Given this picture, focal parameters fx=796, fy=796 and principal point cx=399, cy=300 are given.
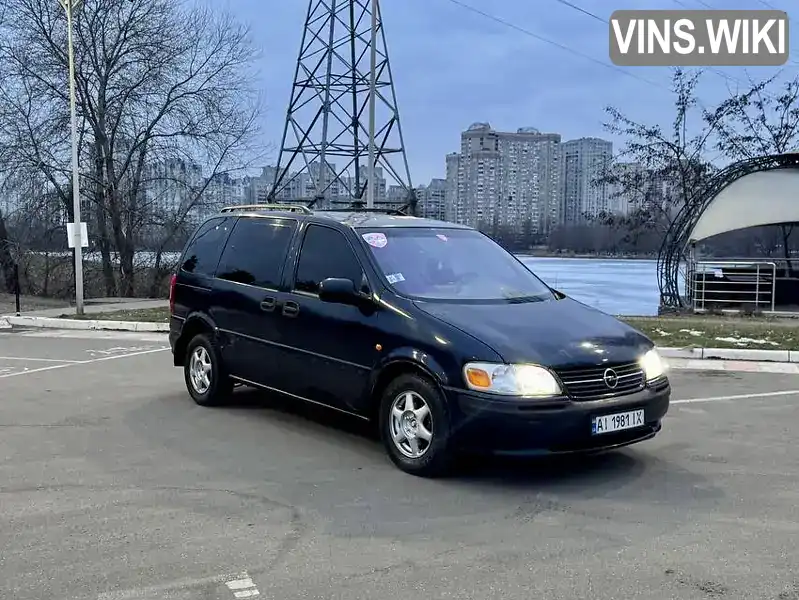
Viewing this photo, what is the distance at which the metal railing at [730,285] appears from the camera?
21.3 metres

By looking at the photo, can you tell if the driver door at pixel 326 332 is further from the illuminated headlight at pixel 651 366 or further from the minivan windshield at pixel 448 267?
the illuminated headlight at pixel 651 366

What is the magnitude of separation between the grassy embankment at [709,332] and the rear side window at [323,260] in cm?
741

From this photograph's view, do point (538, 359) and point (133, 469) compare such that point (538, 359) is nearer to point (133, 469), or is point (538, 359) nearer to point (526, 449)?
point (526, 449)

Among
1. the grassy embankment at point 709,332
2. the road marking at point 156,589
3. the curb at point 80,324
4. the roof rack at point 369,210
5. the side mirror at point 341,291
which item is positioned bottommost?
the road marking at point 156,589

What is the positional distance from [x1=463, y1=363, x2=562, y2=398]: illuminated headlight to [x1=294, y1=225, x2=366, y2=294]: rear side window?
1539mm

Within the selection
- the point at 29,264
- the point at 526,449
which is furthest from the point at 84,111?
the point at 526,449

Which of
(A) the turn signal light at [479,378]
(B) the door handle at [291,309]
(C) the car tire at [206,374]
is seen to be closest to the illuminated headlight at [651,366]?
(A) the turn signal light at [479,378]

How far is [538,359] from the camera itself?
16.7 feet

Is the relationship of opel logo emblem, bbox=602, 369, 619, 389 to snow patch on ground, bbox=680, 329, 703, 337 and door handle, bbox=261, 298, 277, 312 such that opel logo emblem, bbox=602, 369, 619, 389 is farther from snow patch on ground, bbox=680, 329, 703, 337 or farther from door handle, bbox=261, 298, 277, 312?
snow patch on ground, bbox=680, 329, 703, 337

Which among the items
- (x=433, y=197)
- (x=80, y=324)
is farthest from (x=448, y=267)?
(x=433, y=197)

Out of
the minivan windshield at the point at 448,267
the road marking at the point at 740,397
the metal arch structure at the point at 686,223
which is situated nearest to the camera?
the minivan windshield at the point at 448,267

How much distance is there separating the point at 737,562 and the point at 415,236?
3.61 meters

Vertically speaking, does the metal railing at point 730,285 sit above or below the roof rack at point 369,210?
below

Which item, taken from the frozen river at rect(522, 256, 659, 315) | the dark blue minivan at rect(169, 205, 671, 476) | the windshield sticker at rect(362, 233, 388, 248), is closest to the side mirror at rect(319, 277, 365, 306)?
the dark blue minivan at rect(169, 205, 671, 476)
